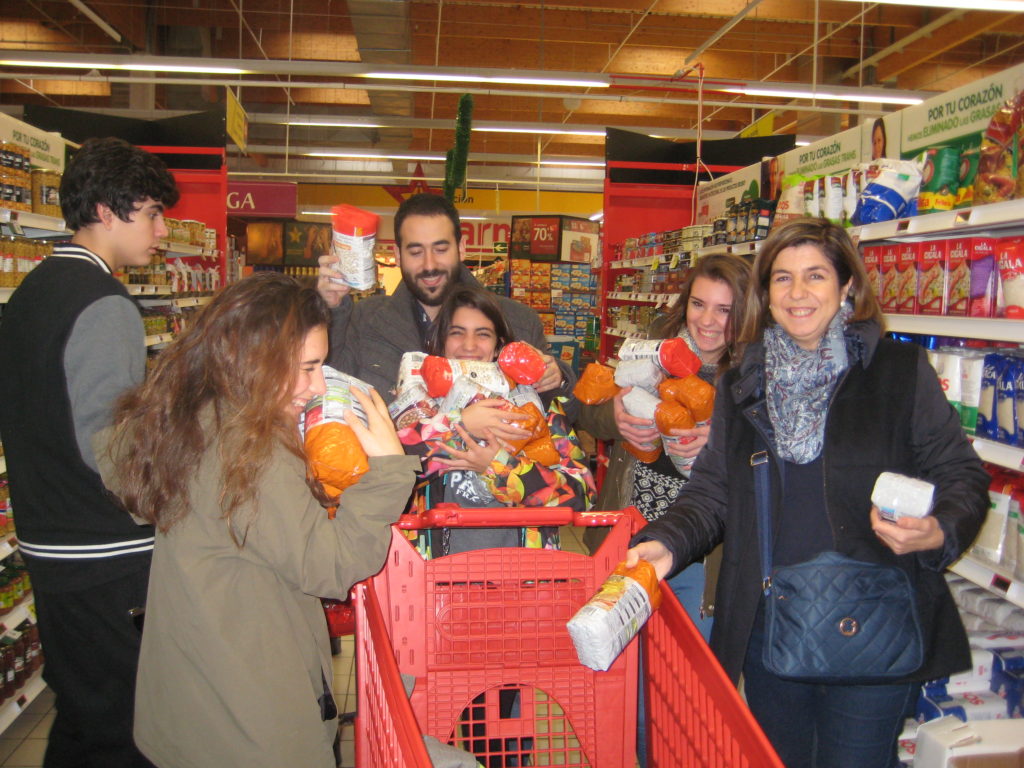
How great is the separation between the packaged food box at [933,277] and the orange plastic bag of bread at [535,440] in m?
1.50

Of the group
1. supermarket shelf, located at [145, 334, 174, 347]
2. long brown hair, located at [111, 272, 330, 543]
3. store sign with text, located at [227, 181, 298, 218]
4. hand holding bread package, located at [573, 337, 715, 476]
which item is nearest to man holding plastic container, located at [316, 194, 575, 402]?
hand holding bread package, located at [573, 337, 715, 476]

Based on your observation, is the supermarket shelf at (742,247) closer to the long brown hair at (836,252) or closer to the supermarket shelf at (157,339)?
the long brown hair at (836,252)

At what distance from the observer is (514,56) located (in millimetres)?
12195

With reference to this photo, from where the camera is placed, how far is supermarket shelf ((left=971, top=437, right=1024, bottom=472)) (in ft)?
7.20

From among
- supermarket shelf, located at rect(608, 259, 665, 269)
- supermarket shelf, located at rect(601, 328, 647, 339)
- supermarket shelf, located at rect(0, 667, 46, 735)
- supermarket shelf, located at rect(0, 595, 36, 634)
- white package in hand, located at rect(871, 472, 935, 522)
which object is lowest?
supermarket shelf, located at rect(0, 667, 46, 735)

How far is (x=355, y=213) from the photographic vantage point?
6.64ft

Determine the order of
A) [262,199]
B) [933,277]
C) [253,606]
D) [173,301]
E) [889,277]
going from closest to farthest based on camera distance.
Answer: [253,606]
[933,277]
[889,277]
[173,301]
[262,199]

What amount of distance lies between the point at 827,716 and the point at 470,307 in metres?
1.37

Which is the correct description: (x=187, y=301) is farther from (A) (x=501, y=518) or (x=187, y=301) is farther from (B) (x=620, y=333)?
(A) (x=501, y=518)

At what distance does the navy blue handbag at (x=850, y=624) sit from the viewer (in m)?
1.56

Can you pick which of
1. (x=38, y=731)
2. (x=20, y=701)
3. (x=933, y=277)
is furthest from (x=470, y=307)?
(x=38, y=731)

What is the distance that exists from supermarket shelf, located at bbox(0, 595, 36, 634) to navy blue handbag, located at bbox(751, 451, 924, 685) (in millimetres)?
3061

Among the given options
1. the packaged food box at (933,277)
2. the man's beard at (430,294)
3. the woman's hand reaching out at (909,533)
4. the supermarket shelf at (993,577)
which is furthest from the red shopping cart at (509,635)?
the packaged food box at (933,277)

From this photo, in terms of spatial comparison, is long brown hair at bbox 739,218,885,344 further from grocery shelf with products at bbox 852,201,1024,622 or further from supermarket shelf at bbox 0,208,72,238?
supermarket shelf at bbox 0,208,72,238
